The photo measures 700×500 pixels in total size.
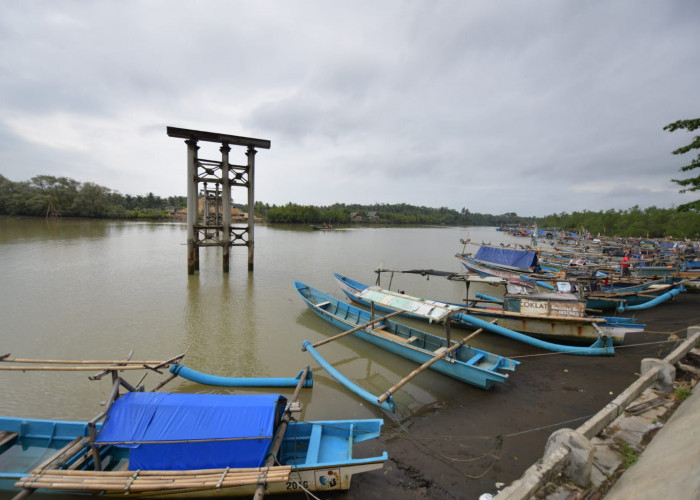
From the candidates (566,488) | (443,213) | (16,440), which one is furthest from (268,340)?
(443,213)

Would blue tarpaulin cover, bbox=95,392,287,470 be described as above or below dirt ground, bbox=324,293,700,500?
above

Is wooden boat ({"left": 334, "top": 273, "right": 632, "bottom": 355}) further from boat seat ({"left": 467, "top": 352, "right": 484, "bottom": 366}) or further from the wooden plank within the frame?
boat seat ({"left": 467, "top": 352, "right": 484, "bottom": 366})

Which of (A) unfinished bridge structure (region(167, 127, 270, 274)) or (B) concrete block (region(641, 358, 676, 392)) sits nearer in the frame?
(B) concrete block (region(641, 358, 676, 392))

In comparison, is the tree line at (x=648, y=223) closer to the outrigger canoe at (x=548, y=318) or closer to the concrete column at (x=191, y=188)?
the outrigger canoe at (x=548, y=318)

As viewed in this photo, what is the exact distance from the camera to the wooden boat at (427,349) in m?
8.31

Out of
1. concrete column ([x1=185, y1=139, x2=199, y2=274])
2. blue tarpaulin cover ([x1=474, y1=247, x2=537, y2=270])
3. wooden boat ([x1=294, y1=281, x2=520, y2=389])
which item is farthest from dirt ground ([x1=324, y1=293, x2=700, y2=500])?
concrete column ([x1=185, y1=139, x2=199, y2=274])

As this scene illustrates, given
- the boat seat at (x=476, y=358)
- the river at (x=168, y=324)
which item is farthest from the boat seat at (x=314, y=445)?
the boat seat at (x=476, y=358)

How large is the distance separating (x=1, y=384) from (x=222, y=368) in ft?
18.5

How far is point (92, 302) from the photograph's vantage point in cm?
1501

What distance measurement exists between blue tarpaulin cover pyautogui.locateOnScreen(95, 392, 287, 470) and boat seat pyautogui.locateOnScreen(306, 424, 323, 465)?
82 centimetres

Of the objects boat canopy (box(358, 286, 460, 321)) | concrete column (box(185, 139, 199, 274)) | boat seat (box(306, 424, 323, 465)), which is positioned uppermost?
concrete column (box(185, 139, 199, 274))

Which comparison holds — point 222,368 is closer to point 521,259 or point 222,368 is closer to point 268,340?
point 268,340

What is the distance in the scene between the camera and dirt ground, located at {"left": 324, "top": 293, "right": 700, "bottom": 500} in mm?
5461

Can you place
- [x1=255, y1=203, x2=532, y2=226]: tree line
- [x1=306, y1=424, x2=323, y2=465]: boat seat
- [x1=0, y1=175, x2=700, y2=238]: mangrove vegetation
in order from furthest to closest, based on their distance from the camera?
[x1=255, y1=203, x2=532, y2=226]: tree line < [x1=0, y1=175, x2=700, y2=238]: mangrove vegetation < [x1=306, y1=424, x2=323, y2=465]: boat seat
